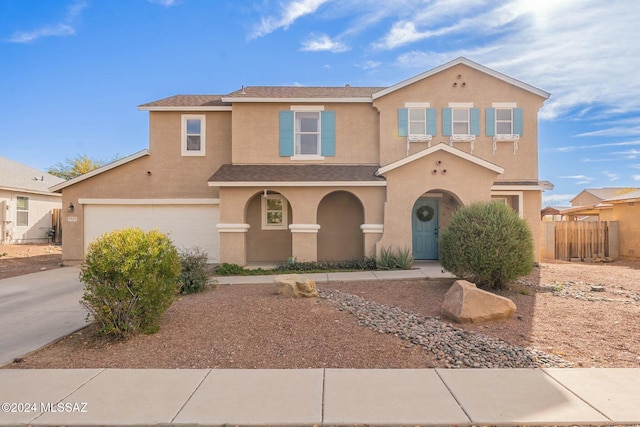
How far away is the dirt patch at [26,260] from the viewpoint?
13.2 meters

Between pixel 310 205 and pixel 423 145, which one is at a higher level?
pixel 423 145

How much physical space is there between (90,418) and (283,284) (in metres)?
4.78

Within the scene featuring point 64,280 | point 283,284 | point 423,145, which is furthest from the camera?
point 423,145

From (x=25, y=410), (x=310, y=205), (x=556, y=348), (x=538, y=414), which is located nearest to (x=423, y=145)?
(x=310, y=205)

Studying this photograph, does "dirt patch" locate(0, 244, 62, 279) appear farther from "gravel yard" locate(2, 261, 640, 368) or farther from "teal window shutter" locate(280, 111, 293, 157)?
"teal window shutter" locate(280, 111, 293, 157)

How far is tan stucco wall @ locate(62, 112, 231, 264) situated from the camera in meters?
14.5

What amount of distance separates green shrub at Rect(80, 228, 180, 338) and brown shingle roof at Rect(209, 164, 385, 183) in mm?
7036

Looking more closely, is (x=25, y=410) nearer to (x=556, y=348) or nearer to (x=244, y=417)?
(x=244, y=417)

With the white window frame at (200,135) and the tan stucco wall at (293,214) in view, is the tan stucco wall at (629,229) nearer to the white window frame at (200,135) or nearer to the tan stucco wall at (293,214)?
the tan stucco wall at (293,214)

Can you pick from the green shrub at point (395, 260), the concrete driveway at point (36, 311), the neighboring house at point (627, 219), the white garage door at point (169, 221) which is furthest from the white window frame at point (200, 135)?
the neighboring house at point (627, 219)

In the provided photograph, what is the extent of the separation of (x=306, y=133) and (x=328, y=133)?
90 centimetres

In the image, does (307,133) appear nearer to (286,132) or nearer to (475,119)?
(286,132)

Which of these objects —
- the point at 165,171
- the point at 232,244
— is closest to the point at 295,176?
the point at 232,244

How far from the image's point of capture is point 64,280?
36.8 feet
